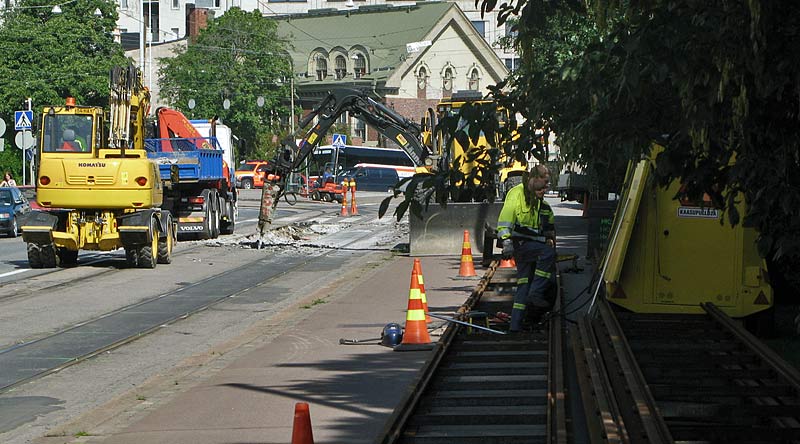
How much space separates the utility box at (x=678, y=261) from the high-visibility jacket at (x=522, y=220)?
973 millimetres

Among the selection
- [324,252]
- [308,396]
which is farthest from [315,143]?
[308,396]

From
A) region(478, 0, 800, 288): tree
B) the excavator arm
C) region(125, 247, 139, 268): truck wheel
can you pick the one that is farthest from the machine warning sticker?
the excavator arm

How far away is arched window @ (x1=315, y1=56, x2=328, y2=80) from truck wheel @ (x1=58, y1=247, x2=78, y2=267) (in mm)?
70094

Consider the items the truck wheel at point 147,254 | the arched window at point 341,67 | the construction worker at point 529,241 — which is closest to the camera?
the construction worker at point 529,241

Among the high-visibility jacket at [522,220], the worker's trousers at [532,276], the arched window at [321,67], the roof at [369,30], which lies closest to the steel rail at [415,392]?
the worker's trousers at [532,276]

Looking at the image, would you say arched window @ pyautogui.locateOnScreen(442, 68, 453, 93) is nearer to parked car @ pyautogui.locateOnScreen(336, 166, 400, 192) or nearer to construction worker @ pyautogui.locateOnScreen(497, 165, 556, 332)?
parked car @ pyautogui.locateOnScreen(336, 166, 400, 192)

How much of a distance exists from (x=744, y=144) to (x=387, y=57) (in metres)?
86.2

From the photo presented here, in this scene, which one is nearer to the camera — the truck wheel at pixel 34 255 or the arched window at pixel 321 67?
the truck wheel at pixel 34 255

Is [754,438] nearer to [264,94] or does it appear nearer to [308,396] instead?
[308,396]

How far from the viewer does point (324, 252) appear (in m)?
30.3

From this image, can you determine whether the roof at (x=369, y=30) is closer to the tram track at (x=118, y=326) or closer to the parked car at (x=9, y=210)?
the parked car at (x=9, y=210)

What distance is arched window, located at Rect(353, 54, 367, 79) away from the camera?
93.2 m

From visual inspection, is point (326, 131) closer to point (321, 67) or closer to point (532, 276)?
point (532, 276)

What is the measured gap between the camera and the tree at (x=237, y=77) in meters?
81.1
